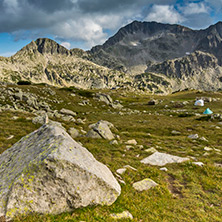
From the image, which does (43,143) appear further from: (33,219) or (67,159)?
(33,219)

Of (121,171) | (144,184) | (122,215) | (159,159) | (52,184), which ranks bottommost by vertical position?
(159,159)

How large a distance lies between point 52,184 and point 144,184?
5.77 m

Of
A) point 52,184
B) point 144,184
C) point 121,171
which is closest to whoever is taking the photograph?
point 52,184

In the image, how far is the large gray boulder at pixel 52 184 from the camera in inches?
220

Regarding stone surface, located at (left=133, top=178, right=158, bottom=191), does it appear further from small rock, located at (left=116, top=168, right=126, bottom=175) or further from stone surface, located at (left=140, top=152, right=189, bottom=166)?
stone surface, located at (left=140, top=152, right=189, bottom=166)

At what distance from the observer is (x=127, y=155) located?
14.9 meters

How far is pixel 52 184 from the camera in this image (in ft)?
19.4

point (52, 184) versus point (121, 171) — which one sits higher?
point (52, 184)

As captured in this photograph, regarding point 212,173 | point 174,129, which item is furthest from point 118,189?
point 174,129

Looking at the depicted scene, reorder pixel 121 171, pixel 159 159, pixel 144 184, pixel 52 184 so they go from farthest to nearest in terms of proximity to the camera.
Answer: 1. pixel 159 159
2. pixel 121 171
3. pixel 144 184
4. pixel 52 184

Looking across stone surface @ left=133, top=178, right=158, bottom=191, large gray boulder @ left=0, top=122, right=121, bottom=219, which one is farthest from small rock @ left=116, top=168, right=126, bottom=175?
large gray boulder @ left=0, top=122, right=121, bottom=219

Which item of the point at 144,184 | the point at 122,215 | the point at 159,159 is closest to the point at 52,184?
the point at 122,215

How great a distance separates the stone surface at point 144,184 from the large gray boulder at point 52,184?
2.07m

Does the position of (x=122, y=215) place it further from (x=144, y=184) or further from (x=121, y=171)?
(x=121, y=171)
